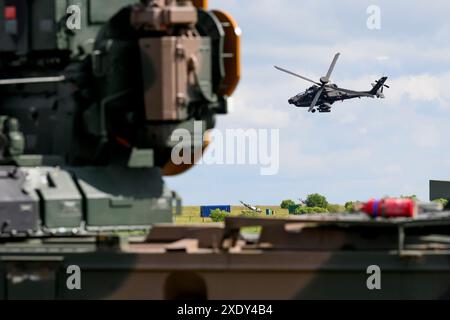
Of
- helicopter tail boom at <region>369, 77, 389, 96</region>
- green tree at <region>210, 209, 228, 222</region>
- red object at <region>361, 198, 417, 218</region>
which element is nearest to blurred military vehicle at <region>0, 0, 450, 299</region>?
red object at <region>361, 198, 417, 218</region>

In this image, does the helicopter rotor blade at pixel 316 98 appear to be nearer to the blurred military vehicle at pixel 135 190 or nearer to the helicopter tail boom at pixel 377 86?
the helicopter tail boom at pixel 377 86

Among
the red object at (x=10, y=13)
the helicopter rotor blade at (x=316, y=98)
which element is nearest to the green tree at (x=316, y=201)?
the helicopter rotor blade at (x=316, y=98)

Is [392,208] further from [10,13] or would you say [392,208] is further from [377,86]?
[377,86]

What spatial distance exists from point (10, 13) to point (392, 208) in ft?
23.8

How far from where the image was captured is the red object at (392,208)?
13.8m

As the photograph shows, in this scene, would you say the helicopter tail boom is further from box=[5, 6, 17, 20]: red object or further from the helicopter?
box=[5, 6, 17, 20]: red object

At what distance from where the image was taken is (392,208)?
13.9 metres

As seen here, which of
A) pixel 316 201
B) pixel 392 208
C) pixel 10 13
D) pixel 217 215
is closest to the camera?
pixel 392 208

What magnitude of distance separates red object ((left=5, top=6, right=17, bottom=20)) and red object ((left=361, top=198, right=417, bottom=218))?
22.4ft

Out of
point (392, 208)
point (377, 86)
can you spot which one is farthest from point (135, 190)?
point (377, 86)

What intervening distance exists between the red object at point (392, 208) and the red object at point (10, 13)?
22.4 feet

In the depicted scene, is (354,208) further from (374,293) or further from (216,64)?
(216,64)

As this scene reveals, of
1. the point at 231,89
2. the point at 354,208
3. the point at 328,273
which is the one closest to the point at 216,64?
the point at 231,89

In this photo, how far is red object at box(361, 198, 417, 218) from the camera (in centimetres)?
1384
